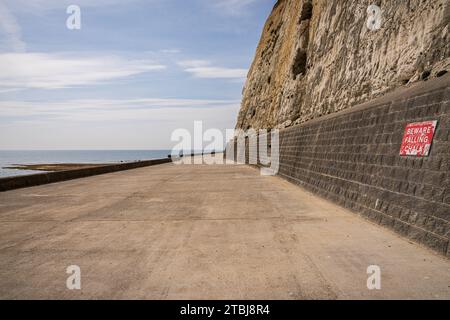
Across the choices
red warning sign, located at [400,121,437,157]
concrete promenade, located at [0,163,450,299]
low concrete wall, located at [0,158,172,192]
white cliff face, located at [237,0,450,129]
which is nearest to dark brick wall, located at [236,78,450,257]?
red warning sign, located at [400,121,437,157]

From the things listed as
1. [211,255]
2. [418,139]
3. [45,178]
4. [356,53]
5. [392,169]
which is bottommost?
[45,178]

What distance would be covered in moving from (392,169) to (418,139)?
2.86 feet

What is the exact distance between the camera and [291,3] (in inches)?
1316

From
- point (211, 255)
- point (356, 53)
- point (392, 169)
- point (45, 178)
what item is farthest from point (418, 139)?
point (45, 178)

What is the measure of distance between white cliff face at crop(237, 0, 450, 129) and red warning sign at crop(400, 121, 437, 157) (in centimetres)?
181

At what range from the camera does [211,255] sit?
17.5 ft

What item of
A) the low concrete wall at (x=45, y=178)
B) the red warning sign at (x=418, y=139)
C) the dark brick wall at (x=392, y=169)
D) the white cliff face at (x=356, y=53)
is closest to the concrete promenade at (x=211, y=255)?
the dark brick wall at (x=392, y=169)

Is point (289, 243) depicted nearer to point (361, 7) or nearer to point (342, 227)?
point (342, 227)

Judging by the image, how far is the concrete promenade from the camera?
400 cm

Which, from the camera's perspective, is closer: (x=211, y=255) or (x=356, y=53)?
(x=211, y=255)

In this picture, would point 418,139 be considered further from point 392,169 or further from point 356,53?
point 356,53

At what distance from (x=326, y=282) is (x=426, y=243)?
213 cm

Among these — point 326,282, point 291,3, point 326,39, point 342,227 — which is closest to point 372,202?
point 342,227

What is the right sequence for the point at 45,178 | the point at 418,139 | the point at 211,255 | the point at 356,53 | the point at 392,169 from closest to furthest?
1. the point at 211,255
2. the point at 418,139
3. the point at 392,169
4. the point at 356,53
5. the point at 45,178
